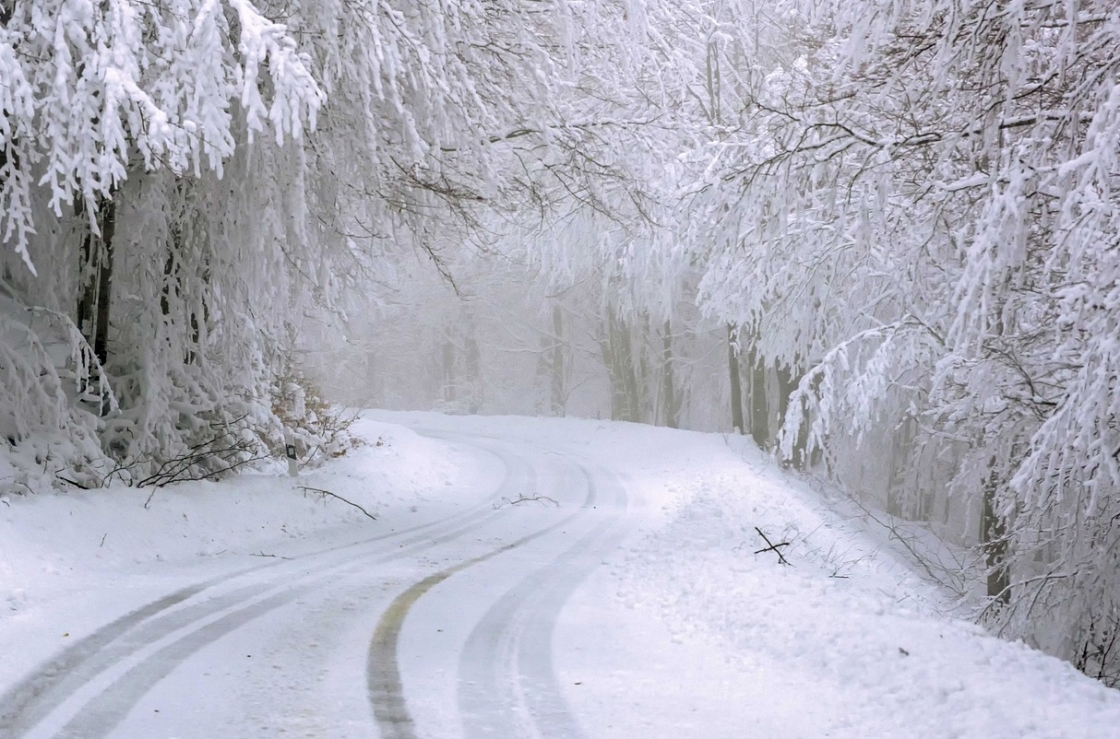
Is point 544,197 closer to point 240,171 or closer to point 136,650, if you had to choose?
point 240,171

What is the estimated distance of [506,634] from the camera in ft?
21.4

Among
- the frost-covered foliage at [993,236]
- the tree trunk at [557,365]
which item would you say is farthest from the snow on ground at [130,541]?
the tree trunk at [557,365]

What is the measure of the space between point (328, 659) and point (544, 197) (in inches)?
311

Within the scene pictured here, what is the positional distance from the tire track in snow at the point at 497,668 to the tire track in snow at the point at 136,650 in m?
1.01

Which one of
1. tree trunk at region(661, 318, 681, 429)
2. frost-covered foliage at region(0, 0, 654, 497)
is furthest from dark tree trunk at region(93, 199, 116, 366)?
tree trunk at region(661, 318, 681, 429)

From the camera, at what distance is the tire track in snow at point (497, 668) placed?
179 inches

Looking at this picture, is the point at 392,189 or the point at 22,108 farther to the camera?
the point at 392,189

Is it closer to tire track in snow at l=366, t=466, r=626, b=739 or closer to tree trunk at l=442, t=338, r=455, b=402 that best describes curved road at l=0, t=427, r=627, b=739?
A: tire track in snow at l=366, t=466, r=626, b=739

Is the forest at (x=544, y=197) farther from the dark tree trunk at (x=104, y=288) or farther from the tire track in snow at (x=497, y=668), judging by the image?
the tire track in snow at (x=497, y=668)

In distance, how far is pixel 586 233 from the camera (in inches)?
917

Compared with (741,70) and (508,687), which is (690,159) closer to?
(508,687)

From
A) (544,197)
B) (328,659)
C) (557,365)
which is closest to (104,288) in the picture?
(544,197)

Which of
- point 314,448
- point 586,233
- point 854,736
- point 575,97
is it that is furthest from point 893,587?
point 586,233

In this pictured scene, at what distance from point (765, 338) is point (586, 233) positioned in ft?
21.4
